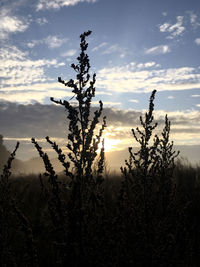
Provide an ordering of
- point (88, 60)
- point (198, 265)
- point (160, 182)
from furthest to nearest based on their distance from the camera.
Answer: point (198, 265) → point (160, 182) → point (88, 60)

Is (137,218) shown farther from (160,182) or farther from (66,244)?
(66,244)

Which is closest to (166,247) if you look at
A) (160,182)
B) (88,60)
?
(160,182)

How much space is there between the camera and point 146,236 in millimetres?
3480

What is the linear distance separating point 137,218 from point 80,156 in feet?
5.01

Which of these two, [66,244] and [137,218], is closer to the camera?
[66,244]

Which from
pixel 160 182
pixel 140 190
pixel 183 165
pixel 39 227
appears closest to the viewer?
pixel 140 190

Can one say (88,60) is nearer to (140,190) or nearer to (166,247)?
(140,190)

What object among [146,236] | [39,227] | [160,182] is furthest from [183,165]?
[146,236]

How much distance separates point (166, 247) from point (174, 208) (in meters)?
0.71

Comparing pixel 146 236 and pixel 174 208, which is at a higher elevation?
pixel 174 208

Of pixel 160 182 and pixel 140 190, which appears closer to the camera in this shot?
pixel 140 190

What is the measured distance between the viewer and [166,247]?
3539mm

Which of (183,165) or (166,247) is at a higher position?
(183,165)

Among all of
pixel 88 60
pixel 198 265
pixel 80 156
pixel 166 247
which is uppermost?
pixel 88 60
